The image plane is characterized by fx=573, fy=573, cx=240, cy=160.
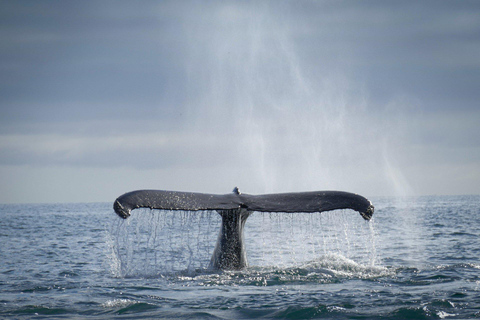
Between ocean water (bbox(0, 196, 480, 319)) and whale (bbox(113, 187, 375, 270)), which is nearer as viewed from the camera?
ocean water (bbox(0, 196, 480, 319))

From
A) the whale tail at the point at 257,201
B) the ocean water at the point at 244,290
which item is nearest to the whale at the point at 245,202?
the whale tail at the point at 257,201

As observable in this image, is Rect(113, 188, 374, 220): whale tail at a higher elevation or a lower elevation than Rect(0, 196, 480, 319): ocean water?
higher

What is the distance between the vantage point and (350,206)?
27.1 feet

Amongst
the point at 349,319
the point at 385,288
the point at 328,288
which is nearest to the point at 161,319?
the point at 349,319

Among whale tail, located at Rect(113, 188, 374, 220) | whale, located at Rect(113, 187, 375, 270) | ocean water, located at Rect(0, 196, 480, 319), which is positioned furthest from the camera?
whale tail, located at Rect(113, 188, 374, 220)

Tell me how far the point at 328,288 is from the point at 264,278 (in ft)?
4.09

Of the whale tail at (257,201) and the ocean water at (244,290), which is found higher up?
the whale tail at (257,201)

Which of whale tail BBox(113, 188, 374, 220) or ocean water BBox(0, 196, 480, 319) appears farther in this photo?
whale tail BBox(113, 188, 374, 220)

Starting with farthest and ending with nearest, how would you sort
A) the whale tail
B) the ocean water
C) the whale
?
the whale tail → the whale → the ocean water

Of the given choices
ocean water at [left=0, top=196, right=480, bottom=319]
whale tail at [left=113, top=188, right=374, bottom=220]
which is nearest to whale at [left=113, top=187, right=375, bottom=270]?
whale tail at [left=113, top=188, right=374, bottom=220]

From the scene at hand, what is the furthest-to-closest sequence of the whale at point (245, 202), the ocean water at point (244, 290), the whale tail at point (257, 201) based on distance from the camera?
the whale tail at point (257, 201) → the whale at point (245, 202) → the ocean water at point (244, 290)

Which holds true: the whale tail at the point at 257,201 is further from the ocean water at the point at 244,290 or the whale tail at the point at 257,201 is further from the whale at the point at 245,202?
the ocean water at the point at 244,290

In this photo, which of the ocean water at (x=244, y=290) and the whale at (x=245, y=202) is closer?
the ocean water at (x=244, y=290)

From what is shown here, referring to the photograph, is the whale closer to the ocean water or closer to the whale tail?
the whale tail
